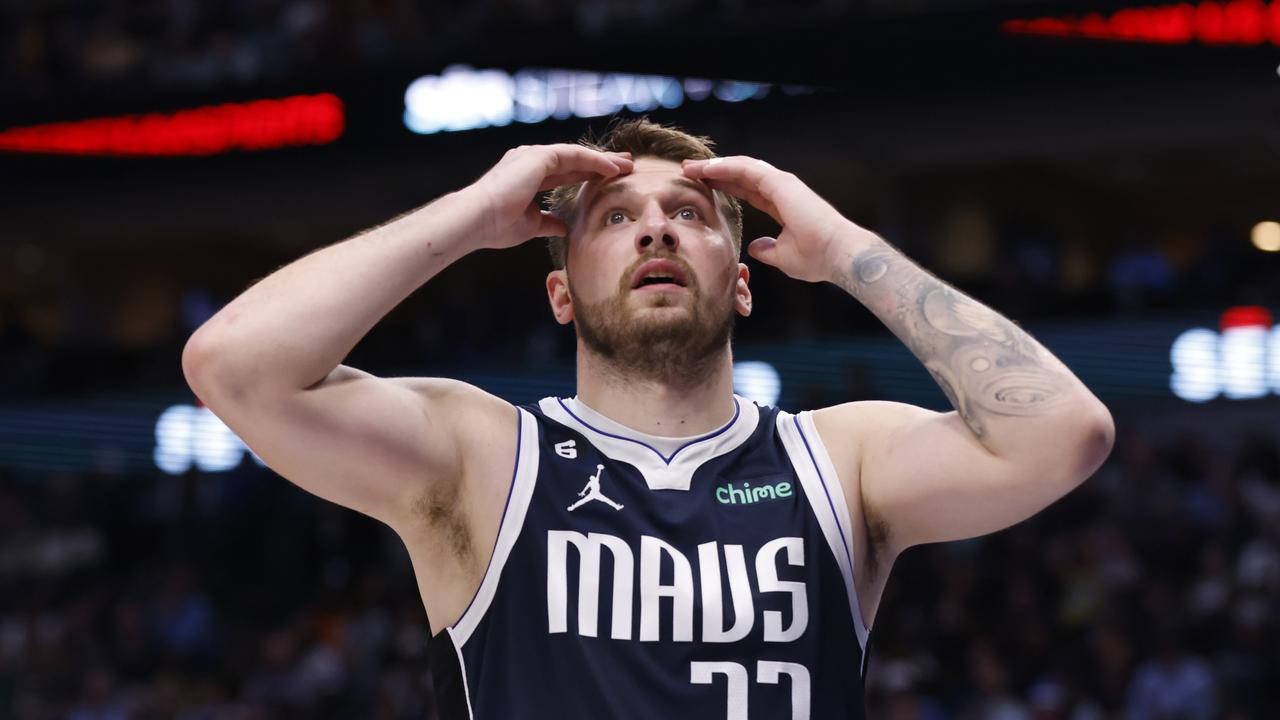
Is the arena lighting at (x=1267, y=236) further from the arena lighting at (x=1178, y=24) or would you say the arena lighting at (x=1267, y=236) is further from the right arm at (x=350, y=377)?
the right arm at (x=350, y=377)

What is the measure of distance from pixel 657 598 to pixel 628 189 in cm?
89

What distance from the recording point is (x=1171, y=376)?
38.9ft

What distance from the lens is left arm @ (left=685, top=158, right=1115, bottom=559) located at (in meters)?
2.94

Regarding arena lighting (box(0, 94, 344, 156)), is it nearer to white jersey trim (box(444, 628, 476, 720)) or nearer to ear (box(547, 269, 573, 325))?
ear (box(547, 269, 573, 325))

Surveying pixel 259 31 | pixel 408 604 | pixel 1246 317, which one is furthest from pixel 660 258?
pixel 259 31

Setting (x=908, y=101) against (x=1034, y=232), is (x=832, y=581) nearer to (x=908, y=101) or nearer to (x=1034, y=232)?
(x=908, y=101)

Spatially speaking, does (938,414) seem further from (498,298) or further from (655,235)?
(498,298)

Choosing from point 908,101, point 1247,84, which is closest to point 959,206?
point 908,101

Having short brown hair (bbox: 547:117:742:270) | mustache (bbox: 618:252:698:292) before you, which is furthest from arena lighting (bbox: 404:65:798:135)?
mustache (bbox: 618:252:698:292)

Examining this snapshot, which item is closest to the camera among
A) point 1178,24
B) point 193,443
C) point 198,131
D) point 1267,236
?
point 1178,24

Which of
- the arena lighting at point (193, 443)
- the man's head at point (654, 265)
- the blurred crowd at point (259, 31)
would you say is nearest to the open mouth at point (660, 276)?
the man's head at point (654, 265)

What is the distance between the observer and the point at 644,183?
11.0 feet

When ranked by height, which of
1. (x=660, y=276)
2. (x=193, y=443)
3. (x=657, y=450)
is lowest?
(x=193, y=443)

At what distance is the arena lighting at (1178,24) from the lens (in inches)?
417
